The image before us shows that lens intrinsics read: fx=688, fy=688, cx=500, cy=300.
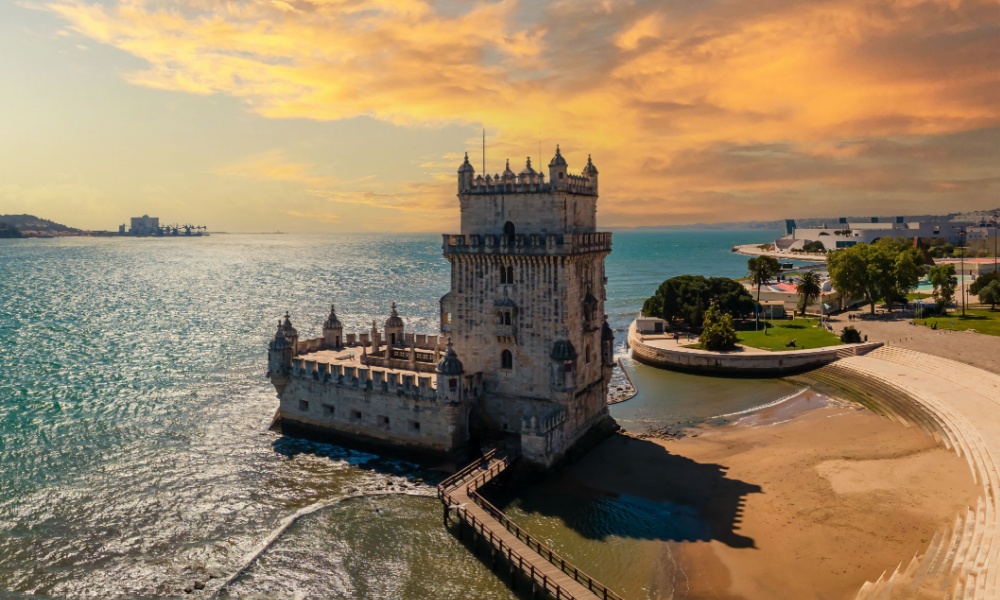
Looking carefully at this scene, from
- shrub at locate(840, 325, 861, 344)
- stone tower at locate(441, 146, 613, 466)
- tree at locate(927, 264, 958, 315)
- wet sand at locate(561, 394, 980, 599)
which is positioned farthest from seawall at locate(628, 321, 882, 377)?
stone tower at locate(441, 146, 613, 466)

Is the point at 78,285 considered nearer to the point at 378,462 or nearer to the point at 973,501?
the point at 378,462

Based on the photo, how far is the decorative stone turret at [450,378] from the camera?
145 ft

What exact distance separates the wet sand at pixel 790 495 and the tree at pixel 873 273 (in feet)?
159

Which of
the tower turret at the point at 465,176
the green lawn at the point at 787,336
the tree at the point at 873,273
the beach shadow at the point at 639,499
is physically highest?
the tower turret at the point at 465,176

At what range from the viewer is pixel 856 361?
71062 mm

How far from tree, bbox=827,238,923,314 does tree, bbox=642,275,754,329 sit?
1551 cm

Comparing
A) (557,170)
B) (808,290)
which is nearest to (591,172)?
(557,170)

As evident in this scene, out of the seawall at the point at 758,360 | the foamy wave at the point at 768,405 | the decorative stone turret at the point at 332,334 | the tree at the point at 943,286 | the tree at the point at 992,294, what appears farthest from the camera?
the tree at the point at 992,294

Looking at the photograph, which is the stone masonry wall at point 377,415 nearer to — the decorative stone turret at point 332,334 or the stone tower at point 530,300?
the stone tower at point 530,300

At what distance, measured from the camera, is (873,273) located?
96.1 m

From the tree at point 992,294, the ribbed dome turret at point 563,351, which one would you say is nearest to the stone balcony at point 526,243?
the ribbed dome turret at point 563,351

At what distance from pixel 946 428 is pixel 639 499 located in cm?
2551

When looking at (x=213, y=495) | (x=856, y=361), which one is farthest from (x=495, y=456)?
(x=856, y=361)

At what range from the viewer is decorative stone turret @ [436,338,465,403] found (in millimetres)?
44062
